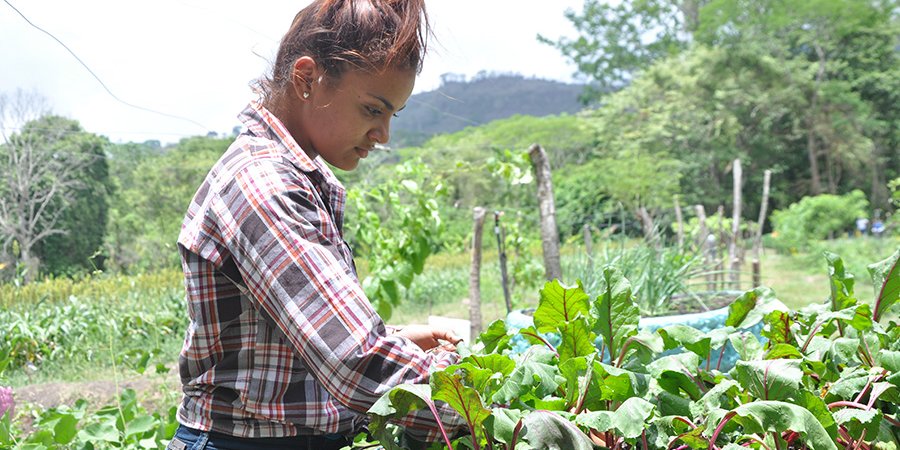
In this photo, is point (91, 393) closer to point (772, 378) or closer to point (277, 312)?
point (277, 312)

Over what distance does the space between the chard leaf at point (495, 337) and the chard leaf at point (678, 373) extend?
0.62ft

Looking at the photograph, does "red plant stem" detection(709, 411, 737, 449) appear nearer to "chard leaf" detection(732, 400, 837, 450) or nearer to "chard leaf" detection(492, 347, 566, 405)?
"chard leaf" detection(732, 400, 837, 450)

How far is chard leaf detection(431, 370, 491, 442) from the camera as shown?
2.47 ft

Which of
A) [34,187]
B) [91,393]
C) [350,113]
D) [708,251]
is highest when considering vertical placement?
[350,113]

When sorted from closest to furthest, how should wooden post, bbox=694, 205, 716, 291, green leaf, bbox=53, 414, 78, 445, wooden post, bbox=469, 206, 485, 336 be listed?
green leaf, bbox=53, 414, 78, 445
wooden post, bbox=694, 205, 716, 291
wooden post, bbox=469, 206, 485, 336

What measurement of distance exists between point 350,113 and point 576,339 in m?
0.50

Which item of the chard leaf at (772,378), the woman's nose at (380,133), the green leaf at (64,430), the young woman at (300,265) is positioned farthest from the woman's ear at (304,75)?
the green leaf at (64,430)

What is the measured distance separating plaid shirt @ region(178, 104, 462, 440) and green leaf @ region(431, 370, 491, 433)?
5cm

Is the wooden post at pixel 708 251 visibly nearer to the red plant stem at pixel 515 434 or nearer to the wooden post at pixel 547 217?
the wooden post at pixel 547 217

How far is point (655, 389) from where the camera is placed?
3.05 feet

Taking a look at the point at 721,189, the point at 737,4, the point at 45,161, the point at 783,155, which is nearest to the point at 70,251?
the point at 45,161

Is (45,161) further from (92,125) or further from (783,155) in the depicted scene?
Result: (783,155)

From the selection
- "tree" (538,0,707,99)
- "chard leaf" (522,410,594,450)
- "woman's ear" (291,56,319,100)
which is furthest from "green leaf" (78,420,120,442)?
"tree" (538,0,707,99)

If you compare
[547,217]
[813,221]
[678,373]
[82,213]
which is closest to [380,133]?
[678,373]
